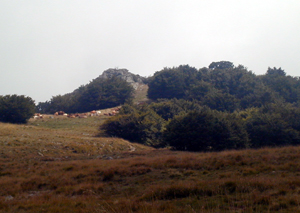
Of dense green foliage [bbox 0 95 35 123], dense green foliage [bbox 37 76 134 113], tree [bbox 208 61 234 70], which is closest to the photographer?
dense green foliage [bbox 0 95 35 123]

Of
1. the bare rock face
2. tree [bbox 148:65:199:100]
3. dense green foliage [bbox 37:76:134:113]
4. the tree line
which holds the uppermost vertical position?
the bare rock face

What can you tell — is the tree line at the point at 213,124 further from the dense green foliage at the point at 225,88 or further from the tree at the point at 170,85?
the tree at the point at 170,85

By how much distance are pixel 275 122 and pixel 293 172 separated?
19633mm

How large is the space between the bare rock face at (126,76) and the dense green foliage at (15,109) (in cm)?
4784

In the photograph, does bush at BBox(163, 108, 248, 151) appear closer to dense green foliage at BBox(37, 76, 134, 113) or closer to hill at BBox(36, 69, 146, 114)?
hill at BBox(36, 69, 146, 114)

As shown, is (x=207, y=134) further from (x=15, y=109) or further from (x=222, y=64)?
(x=222, y=64)

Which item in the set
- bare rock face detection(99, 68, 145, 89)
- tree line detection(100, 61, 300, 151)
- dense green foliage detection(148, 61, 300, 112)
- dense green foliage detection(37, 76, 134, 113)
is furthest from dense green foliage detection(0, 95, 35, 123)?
bare rock face detection(99, 68, 145, 89)

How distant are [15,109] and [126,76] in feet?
187

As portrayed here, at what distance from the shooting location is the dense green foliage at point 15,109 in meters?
35.8

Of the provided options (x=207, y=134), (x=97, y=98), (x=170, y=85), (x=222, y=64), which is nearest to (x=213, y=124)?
(x=207, y=134)

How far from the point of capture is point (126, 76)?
90.6 meters

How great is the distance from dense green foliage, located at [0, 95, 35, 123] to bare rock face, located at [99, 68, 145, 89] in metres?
47.8

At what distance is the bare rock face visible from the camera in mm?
87700

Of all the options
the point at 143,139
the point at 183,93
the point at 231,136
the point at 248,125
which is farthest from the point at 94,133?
the point at 183,93
